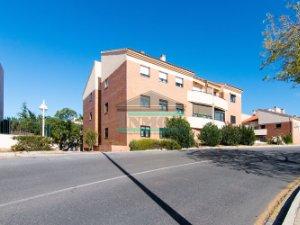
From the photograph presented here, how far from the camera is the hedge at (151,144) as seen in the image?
95.0ft

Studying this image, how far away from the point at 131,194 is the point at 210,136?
94.4ft

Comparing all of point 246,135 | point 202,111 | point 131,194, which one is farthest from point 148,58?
point 131,194

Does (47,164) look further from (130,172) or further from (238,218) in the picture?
(238,218)

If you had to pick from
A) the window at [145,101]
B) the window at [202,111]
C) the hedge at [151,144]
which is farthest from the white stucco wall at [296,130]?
the hedge at [151,144]

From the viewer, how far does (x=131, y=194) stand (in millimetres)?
8805

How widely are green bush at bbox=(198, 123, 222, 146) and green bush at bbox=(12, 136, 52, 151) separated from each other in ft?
60.6

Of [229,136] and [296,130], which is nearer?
[229,136]

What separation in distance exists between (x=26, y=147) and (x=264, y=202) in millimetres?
16914

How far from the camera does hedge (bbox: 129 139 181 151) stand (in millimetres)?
28969

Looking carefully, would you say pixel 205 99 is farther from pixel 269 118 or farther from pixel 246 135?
pixel 269 118

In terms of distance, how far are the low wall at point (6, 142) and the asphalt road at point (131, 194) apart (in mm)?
9017

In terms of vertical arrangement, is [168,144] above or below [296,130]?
below

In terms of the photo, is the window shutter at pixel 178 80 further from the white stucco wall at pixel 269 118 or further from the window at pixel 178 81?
the white stucco wall at pixel 269 118

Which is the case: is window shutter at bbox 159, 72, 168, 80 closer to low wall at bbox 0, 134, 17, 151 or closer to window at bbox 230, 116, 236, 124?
window at bbox 230, 116, 236, 124
